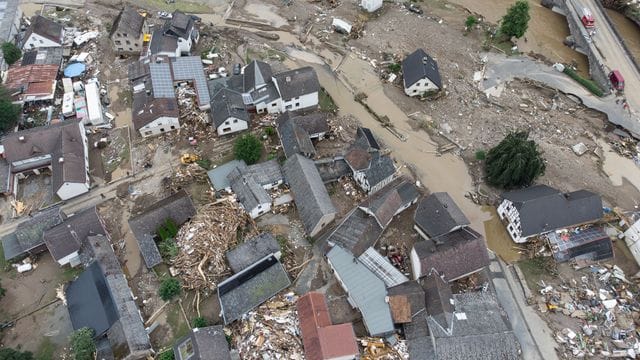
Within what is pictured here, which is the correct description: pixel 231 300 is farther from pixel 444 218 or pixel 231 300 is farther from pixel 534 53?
pixel 534 53

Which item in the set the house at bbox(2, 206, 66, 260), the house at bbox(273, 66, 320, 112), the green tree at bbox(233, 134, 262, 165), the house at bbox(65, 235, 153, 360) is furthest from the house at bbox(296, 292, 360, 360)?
the house at bbox(2, 206, 66, 260)

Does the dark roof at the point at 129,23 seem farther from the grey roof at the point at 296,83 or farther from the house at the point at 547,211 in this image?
the house at the point at 547,211

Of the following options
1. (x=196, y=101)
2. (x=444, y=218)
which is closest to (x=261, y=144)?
(x=196, y=101)

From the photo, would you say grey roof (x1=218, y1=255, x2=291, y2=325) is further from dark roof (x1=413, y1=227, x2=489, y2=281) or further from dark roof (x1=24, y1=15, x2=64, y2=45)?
dark roof (x1=24, y1=15, x2=64, y2=45)

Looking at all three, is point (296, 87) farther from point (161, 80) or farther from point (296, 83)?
point (161, 80)

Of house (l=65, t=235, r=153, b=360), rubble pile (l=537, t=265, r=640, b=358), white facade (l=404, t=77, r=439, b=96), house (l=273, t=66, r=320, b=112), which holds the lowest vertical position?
rubble pile (l=537, t=265, r=640, b=358)

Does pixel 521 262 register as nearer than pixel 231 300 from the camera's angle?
No
